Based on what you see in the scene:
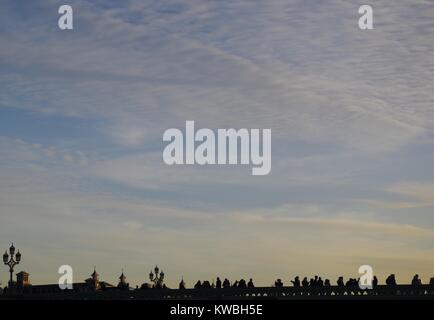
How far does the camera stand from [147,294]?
265 ft

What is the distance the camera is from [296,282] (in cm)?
7225
